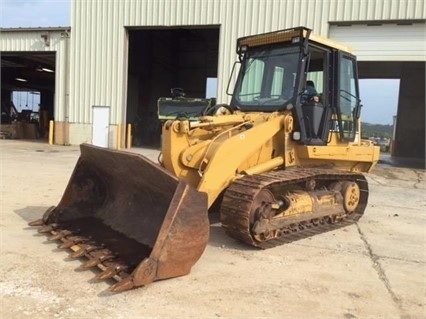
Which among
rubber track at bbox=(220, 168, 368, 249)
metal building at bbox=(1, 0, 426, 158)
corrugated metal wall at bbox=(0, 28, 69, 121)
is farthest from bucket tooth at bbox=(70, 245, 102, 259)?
corrugated metal wall at bbox=(0, 28, 69, 121)

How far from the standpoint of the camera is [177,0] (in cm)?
1772

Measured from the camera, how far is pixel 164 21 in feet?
59.4

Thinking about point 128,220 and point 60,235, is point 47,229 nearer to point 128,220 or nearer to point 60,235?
point 60,235

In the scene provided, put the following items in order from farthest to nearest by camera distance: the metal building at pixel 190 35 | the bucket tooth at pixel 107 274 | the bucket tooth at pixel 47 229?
the metal building at pixel 190 35 < the bucket tooth at pixel 47 229 < the bucket tooth at pixel 107 274

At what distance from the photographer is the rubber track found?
4.91 metres

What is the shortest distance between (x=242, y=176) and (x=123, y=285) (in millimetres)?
2144

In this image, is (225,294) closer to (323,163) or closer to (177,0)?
(323,163)

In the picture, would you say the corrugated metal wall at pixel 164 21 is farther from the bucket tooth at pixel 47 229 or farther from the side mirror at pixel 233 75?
the bucket tooth at pixel 47 229

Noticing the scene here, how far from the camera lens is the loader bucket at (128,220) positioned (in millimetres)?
3941

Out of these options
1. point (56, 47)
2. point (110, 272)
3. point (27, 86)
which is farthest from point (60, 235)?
point (27, 86)

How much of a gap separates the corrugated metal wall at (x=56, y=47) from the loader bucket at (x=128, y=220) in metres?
15.7

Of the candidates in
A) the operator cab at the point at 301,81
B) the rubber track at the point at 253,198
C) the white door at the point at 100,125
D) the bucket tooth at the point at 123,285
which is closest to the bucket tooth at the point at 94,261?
the bucket tooth at the point at 123,285

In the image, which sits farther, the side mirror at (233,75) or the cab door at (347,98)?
the side mirror at (233,75)

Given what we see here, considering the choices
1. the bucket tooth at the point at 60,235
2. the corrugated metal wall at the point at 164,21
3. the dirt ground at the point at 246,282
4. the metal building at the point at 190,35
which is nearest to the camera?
the dirt ground at the point at 246,282
